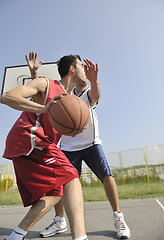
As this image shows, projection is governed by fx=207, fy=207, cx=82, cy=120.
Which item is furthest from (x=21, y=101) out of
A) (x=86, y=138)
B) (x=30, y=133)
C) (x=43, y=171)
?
(x=86, y=138)

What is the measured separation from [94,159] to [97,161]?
60 mm

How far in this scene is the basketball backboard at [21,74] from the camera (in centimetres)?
740

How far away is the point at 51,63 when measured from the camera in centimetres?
725

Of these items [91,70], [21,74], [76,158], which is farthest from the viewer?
[21,74]

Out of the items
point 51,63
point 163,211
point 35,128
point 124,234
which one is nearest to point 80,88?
point 35,128

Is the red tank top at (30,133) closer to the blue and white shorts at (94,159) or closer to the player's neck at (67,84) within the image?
the player's neck at (67,84)

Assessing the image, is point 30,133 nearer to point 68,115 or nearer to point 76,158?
point 68,115

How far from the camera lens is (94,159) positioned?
2.68 m

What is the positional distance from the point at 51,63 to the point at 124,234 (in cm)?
615

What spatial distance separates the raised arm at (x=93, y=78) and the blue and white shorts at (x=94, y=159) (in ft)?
2.12

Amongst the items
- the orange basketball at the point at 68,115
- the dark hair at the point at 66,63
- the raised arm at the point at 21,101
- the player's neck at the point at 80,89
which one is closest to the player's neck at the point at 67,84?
the dark hair at the point at 66,63

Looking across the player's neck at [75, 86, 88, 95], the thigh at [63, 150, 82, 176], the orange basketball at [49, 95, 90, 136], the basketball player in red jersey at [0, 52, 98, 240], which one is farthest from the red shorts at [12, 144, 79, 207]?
the player's neck at [75, 86, 88, 95]

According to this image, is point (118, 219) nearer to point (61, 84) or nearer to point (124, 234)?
point (124, 234)

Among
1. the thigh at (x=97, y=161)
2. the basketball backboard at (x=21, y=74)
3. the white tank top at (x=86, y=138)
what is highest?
the basketball backboard at (x=21, y=74)
